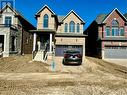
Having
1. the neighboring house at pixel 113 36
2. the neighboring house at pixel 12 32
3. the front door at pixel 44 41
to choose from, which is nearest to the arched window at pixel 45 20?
the front door at pixel 44 41

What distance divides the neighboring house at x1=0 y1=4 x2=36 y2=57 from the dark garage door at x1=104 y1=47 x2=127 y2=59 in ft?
50.0

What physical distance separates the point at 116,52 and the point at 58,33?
1106cm

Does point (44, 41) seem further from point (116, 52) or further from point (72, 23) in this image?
point (116, 52)

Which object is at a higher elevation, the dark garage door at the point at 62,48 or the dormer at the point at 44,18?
the dormer at the point at 44,18

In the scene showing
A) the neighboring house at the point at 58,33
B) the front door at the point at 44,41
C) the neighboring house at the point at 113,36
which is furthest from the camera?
the neighboring house at the point at 113,36

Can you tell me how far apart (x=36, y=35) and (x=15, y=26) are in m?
3.75

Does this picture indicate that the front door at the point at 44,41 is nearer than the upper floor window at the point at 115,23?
Yes

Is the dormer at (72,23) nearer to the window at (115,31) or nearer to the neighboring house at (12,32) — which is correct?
the window at (115,31)

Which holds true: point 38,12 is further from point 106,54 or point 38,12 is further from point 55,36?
point 106,54

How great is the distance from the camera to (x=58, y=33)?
1441 inches

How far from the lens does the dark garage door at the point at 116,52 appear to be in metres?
35.8

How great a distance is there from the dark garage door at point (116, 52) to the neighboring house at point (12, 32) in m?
15.2

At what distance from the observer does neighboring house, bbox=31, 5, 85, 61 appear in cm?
3406

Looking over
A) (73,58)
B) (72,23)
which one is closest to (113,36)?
(72,23)
